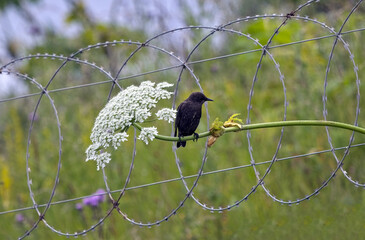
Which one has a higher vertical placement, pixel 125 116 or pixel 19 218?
pixel 125 116

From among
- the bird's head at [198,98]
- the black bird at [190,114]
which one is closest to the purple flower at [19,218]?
the black bird at [190,114]

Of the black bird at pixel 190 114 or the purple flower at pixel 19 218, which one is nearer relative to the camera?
the black bird at pixel 190 114

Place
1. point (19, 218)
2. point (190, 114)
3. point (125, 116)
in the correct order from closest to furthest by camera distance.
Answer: point (125, 116) → point (190, 114) → point (19, 218)

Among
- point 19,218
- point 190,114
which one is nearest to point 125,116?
point 190,114

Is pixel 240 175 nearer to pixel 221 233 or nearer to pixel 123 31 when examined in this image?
pixel 221 233

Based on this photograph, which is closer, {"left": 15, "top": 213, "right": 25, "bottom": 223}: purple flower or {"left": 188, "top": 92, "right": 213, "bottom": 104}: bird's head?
{"left": 188, "top": 92, "right": 213, "bottom": 104}: bird's head

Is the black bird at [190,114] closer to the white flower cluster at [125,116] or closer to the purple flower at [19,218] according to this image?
the white flower cluster at [125,116]

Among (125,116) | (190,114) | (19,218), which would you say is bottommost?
(19,218)

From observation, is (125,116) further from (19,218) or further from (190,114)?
(19,218)

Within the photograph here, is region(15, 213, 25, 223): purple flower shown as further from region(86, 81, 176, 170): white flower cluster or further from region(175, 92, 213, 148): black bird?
region(175, 92, 213, 148): black bird

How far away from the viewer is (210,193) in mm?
4637

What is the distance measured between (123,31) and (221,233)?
3933 mm

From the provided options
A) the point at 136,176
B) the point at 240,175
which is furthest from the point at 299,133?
the point at 136,176

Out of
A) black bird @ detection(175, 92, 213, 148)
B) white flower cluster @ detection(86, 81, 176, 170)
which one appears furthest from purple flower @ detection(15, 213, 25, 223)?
black bird @ detection(175, 92, 213, 148)
